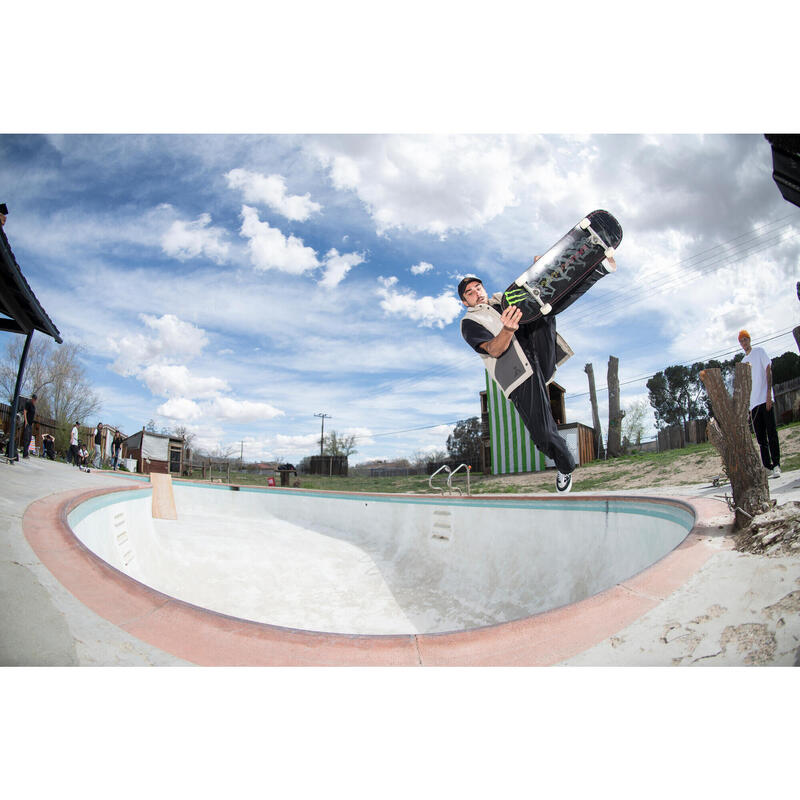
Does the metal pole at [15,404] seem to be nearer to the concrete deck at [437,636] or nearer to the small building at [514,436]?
the concrete deck at [437,636]

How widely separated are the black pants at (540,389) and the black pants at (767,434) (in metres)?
1.48

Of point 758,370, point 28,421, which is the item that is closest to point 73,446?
point 28,421

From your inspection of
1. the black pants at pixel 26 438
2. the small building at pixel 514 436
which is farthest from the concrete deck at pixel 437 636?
the small building at pixel 514 436

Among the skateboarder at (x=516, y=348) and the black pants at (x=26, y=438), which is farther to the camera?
the skateboarder at (x=516, y=348)

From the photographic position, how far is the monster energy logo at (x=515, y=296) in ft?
11.9

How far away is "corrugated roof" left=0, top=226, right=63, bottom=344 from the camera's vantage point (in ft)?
8.14

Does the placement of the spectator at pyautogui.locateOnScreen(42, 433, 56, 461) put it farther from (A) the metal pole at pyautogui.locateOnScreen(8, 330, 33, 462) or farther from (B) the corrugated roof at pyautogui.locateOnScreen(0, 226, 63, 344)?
(B) the corrugated roof at pyautogui.locateOnScreen(0, 226, 63, 344)

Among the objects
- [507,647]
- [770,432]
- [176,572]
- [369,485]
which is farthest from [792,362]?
[369,485]

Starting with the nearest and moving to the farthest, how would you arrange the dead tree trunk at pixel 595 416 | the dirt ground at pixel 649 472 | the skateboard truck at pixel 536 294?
the skateboard truck at pixel 536 294, the dead tree trunk at pixel 595 416, the dirt ground at pixel 649 472

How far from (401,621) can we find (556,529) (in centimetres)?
203

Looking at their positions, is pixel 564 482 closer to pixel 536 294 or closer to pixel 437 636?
pixel 536 294

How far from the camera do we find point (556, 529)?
452 centimetres

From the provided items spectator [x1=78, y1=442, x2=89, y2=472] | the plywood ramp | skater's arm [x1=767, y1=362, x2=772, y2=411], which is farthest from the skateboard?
the plywood ramp
